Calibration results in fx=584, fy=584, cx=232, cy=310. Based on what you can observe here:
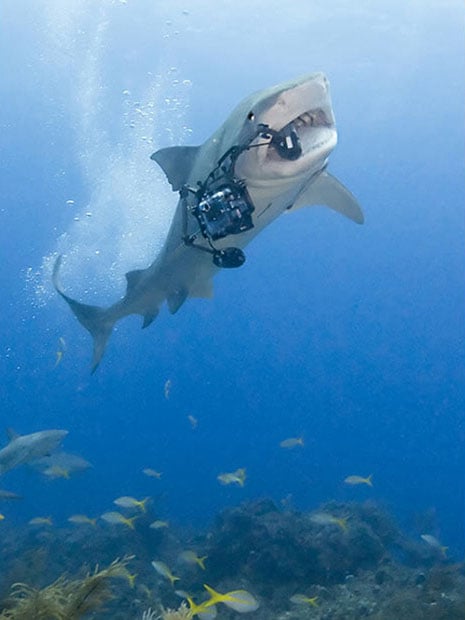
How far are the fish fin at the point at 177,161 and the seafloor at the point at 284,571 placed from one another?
17.2 ft

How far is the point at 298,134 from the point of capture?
4.93m

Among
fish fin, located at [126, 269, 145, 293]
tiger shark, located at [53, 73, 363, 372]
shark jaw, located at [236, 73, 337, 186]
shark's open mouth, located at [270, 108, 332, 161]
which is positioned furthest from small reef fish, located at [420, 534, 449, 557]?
shark's open mouth, located at [270, 108, 332, 161]

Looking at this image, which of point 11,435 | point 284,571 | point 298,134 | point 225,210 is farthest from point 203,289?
point 11,435

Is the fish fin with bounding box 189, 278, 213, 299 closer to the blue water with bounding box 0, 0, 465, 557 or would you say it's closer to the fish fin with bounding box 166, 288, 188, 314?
the fish fin with bounding box 166, 288, 188, 314

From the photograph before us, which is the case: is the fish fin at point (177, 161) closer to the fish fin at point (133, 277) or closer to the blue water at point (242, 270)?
the fish fin at point (133, 277)

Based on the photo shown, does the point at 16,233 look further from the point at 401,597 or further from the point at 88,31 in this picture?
the point at 401,597

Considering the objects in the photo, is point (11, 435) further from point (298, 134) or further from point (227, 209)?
point (298, 134)

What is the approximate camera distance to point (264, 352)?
9481 centimetres

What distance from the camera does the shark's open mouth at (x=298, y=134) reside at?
485cm

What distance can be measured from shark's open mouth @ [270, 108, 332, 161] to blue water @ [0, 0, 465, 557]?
1638 cm

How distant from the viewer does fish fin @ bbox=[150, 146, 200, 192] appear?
703cm

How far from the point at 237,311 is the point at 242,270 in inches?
313

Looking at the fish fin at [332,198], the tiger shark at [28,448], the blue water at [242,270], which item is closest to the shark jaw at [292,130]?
the fish fin at [332,198]

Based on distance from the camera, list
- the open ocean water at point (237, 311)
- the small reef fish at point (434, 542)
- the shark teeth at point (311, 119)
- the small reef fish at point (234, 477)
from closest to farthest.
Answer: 1. the shark teeth at point (311, 119)
2. the small reef fish at point (434, 542)
3. the small reef fish at point (234, 477)
4. the open ocean water at point (237, 311)
